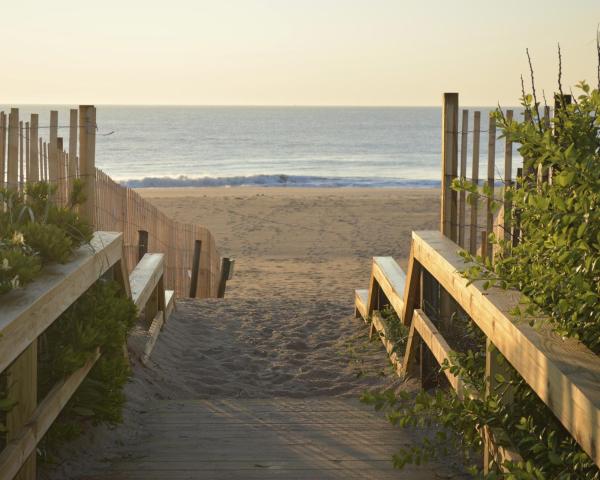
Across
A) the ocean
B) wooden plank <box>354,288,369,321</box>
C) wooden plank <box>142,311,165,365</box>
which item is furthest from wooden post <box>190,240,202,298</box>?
the ocean

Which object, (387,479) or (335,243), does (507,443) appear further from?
(335,243)

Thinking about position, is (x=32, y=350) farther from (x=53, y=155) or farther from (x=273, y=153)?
(x=273, y=153)

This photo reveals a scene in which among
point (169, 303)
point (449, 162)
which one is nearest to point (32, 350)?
point (449, 162)

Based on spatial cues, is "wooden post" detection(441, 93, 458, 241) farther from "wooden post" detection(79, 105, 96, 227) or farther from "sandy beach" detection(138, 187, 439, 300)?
"sandy beach" detection(138, 187, 439, 300)

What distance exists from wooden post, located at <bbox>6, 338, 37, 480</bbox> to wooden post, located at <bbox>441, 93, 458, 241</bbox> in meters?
2.73

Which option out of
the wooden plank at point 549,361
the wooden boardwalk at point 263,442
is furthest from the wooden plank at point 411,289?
the wooden plank at point 549,361

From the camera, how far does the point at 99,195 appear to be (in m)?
6.67

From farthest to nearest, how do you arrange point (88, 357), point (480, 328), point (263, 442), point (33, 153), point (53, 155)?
point (53, 155) → point (33, 153) → point (263, 442) → point (480, 328) → point (88, 357)

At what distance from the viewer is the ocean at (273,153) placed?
131 feet

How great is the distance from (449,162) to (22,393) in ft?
9.86

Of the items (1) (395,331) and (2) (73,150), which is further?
(1) (395,331)

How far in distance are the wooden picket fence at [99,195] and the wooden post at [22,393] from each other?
1449mm

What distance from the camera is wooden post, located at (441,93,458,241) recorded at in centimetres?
515

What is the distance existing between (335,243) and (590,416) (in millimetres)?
14321
